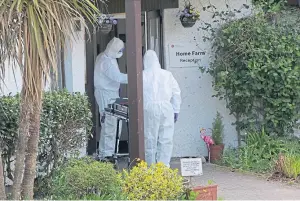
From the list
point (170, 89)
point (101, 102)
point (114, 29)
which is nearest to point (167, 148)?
point (170, 89)

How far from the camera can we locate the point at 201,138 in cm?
1035

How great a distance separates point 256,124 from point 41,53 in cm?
527

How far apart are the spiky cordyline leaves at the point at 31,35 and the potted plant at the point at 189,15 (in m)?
4.59

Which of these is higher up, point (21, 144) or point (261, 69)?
point (261, 69)

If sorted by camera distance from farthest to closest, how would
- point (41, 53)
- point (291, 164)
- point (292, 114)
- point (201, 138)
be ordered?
point (201, 138)
point (292, 114)
point (291, 164)
point (41, 53)

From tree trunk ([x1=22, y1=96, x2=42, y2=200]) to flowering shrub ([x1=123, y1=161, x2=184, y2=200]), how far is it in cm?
100

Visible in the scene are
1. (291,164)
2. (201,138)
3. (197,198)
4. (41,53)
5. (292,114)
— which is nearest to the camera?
(41,53)

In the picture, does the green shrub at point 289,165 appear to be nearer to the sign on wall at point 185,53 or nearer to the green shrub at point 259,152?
the green shrub at point 259,152

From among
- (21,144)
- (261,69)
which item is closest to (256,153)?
(261,69)

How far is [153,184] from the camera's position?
6.18 metres

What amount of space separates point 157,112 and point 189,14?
2.18m

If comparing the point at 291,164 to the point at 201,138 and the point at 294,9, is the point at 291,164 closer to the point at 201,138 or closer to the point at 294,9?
the point at 201,138

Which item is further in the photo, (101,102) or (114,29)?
(114,29)

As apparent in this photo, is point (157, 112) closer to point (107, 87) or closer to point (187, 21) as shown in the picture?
point (107, 87)
